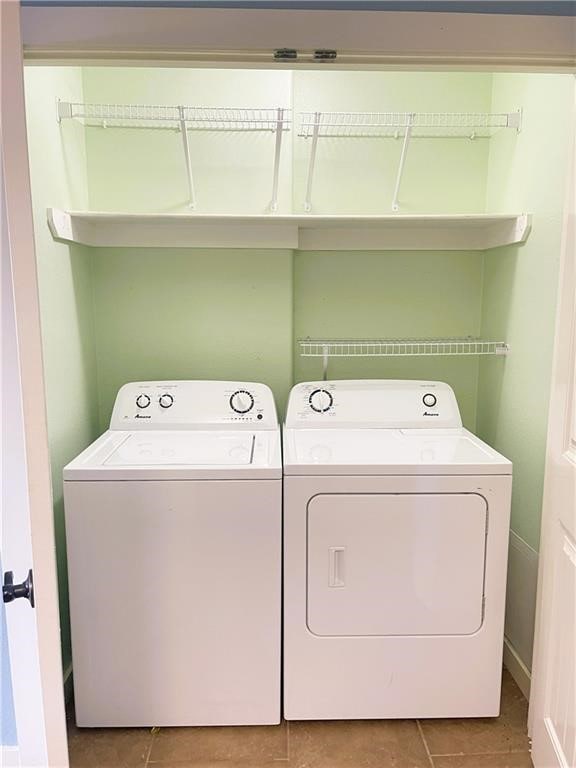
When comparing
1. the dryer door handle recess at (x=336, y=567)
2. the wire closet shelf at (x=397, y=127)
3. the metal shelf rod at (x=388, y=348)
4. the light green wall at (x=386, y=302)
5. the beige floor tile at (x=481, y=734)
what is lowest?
the beige floor tile at (x=481, y=734)

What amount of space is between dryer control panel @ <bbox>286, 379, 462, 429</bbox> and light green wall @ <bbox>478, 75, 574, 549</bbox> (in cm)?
24

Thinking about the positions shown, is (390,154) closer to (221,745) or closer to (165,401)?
(165,401)

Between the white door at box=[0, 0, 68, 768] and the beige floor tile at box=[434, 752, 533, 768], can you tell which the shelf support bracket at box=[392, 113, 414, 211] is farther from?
the beige floor tile at box=[434, 752, 533, 768]

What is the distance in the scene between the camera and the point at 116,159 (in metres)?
2.20

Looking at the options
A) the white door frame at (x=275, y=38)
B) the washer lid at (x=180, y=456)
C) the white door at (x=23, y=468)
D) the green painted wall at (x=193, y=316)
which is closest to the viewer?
the white door at (x=23, y=468)

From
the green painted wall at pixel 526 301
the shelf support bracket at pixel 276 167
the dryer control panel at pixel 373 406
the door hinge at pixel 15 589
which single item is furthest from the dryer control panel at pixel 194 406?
the door hinge at pixel 15 589

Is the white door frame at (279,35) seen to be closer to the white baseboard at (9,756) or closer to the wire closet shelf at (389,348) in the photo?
the wire closet shelf at (389,348)

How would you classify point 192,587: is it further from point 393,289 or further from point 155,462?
point 393,289

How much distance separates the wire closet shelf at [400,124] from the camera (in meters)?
2.19

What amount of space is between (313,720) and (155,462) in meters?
1.03

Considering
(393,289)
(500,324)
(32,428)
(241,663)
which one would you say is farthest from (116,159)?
(241,663)

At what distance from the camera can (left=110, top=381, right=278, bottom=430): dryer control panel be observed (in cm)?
208

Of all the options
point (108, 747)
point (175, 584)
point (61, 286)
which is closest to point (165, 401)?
point (61, 286)

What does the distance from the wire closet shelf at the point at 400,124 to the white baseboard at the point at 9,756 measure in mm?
2199
